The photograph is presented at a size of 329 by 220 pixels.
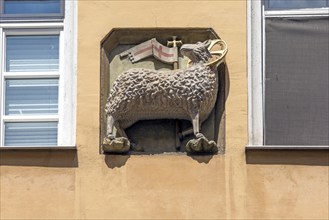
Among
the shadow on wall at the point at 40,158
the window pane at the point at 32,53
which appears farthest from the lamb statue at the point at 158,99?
the window pane at the point at 32,53

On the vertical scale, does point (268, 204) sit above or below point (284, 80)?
below

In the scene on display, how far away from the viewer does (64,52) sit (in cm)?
935

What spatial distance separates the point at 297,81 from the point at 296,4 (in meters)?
0.59

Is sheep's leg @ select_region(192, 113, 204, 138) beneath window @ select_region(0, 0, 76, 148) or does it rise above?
beneath

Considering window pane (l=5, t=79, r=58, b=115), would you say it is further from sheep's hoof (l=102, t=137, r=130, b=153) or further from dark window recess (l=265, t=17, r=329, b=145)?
dark window recess (l=265, t=17, r=329, b=145)

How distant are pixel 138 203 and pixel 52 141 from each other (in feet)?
2.63

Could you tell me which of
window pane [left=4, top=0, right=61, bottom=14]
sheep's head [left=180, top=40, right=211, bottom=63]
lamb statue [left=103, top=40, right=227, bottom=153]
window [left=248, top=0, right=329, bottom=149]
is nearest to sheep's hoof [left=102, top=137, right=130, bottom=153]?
lamb statue [left=103, top=40, right=227, bottom=153]

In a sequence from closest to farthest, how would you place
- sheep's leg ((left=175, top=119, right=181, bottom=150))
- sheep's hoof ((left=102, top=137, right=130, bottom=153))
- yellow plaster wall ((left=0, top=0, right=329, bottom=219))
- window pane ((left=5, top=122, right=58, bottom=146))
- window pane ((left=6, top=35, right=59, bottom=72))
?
yellow plaster wall ((left=0, top=0, right=329, bottom=219)), sheep's hoof ((left=102, top=137, right=130, bottom=153)), sheep's leg ((left=175, top=119, right=181, bottom=150)), window pane ((left=5, top=122, right=58, bottom=146)), window pane ((left=6, top=35, right=59, bottom=72))

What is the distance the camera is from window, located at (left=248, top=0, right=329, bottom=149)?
912 cm

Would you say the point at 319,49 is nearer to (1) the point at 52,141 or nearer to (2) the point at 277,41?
(2) the point at 277,41

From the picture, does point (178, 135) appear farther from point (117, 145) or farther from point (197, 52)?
point (197, 52)

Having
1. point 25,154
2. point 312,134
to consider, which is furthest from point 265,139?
point 25,154

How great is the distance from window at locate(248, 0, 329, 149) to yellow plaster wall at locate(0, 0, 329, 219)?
0.55 feet

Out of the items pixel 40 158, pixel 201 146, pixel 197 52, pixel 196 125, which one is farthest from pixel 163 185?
pixel 197 52
